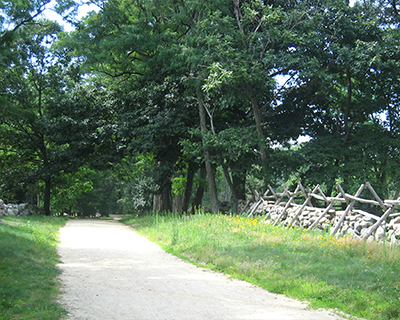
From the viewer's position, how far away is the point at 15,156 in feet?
101

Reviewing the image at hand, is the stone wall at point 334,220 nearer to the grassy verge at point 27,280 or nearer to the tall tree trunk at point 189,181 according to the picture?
the grassy verge at point 27,280

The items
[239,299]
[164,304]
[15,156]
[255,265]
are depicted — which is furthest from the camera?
[15,156]

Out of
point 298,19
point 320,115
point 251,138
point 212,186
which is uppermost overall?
point 298,19

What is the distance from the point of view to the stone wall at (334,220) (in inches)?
435

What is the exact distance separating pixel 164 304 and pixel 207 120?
18767 millimetres

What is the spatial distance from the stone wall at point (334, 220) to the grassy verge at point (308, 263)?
83 centimetres

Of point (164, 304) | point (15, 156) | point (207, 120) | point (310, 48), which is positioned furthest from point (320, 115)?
point (15, 156)

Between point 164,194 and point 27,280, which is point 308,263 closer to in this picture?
point 27,280

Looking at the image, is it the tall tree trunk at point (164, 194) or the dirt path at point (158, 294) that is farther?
the tall tree trunk at point (164, 194)

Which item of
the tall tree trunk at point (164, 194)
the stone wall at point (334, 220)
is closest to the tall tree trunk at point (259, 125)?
the stone wall at point (334, 220)

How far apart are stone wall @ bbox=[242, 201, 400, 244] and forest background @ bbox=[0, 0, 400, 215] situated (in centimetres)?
326

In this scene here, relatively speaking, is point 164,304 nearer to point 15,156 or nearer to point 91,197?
point 15,156

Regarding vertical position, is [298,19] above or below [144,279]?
above

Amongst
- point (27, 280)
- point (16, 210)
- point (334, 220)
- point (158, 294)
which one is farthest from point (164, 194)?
point (158, 294)
